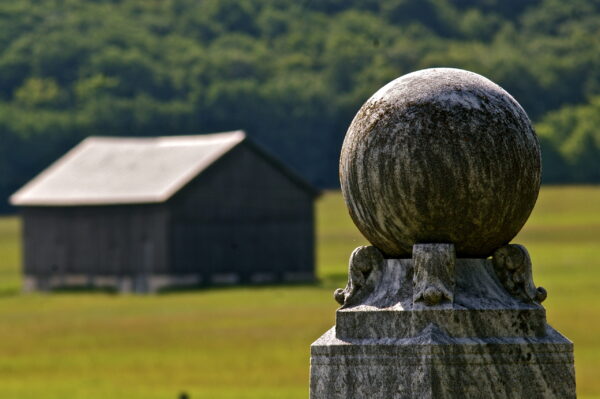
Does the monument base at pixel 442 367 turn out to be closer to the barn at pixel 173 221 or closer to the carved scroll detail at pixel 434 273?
the carved scroll detail at pixel 434 273

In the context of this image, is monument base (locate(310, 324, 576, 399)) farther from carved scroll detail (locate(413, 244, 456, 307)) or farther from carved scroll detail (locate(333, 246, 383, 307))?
carved scroll detail (locate(333, 246, 383, 307))

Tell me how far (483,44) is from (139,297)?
130 m

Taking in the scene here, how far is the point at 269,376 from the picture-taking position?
3052 centimetres

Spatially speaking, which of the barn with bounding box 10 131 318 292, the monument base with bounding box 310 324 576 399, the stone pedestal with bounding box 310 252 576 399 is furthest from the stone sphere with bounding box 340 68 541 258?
the barn with bounding box 10 131 318 292

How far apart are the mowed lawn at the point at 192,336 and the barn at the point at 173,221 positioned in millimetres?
2261

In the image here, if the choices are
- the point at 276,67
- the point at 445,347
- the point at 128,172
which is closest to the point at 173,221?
the point at 128,172

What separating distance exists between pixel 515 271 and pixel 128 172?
193 ft

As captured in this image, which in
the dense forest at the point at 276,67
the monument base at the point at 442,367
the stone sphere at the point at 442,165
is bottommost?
the monument base at the point at 442,367

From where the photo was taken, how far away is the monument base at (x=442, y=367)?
991 cm

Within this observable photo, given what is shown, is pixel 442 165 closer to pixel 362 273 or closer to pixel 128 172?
pixel 362 273

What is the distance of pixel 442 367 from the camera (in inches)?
390

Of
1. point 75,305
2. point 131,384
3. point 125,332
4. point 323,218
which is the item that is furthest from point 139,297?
point 323,218

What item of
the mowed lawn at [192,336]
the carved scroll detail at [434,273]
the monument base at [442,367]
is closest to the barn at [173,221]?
the mowed lawn at [192,336]

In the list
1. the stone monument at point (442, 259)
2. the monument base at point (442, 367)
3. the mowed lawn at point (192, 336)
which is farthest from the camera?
the mowed lawn at point (192, 336)
